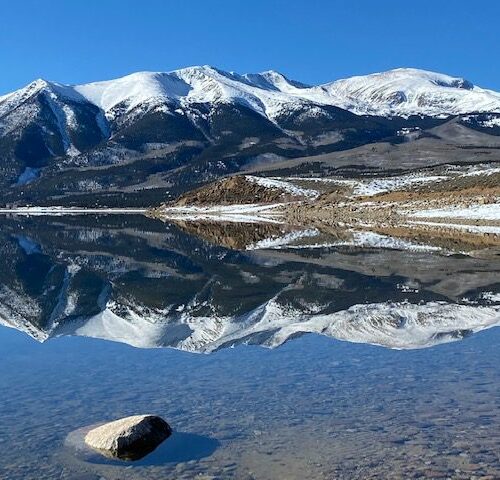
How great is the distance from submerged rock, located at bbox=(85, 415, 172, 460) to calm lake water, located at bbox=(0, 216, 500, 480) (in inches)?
11.5

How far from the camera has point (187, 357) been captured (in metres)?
21.7

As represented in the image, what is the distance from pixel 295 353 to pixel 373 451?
27.7ft

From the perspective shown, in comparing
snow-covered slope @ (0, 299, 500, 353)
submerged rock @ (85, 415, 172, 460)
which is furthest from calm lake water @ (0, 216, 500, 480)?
submerged rock @ (85, 415, 172, 460)

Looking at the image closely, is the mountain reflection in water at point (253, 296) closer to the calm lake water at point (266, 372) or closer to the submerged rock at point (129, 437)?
the calm lake water at point (266, 372)

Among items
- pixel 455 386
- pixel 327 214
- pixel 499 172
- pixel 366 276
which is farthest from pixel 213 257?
pixel 499 172

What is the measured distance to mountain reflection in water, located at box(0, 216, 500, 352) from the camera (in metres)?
25.4

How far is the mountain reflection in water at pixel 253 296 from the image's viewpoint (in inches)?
1001

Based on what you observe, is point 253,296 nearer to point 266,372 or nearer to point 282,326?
point 282,326

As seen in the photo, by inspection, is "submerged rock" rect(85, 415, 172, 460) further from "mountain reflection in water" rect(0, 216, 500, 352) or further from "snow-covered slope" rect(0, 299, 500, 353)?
"mountain reflection in water" rect(0, 216, 500, 352)

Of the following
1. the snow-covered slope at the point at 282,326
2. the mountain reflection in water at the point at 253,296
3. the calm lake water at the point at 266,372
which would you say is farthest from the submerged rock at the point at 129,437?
the mountain reflection in water at the point at 253,296

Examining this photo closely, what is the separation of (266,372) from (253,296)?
1455cm

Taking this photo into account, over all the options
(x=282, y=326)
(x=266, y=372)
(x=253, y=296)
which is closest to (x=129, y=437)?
(x=266, y=372)

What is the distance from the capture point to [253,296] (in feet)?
112

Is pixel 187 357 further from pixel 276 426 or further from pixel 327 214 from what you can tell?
pixel 327 214
